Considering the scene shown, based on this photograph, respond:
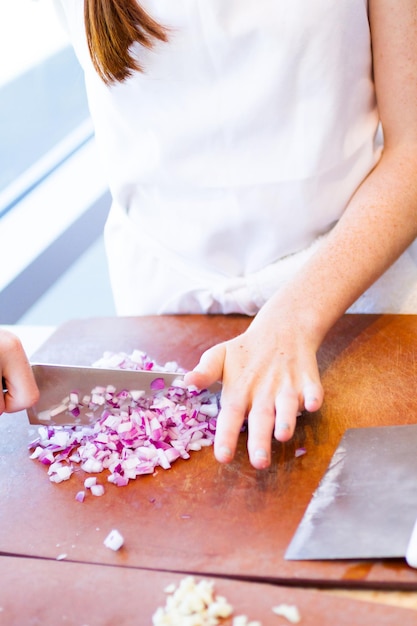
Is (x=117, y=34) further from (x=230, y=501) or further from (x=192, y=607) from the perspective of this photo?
(x=192, y=607)

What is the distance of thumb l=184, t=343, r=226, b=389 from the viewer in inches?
36.6

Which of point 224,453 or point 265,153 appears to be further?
point 265,153

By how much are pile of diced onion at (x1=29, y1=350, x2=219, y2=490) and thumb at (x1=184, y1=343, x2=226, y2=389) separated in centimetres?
4

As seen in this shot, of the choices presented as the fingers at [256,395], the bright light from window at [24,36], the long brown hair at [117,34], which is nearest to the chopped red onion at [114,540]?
the fingers at [256,395]

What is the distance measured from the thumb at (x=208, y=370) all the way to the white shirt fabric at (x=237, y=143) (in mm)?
298

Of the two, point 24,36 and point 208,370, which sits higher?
point 24,36

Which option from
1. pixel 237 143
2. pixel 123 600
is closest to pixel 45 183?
pixel 237 143

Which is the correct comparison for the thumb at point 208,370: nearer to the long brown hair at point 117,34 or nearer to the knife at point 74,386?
the knife at point 74,386

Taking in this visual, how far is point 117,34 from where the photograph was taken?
1.05m

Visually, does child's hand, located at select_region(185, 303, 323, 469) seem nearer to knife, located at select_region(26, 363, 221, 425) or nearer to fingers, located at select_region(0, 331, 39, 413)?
knife, located at select_region(26, 363, 221, 425)

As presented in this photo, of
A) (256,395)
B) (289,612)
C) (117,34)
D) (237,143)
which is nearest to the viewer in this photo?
(289,612)

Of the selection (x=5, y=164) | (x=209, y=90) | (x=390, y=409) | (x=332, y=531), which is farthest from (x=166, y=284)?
(x=5, y=164)

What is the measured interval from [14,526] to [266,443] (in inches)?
12.3

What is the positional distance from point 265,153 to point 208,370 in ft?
1.30
